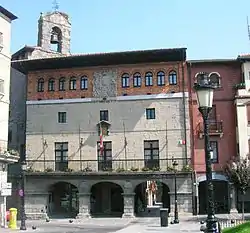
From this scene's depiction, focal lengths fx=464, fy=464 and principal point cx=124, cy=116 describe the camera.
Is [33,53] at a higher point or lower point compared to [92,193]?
higher

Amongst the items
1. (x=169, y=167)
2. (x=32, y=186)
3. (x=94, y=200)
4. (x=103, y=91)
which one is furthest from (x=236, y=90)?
(x=32, y=186)

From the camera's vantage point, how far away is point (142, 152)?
37531mm

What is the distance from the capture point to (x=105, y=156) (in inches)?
1502

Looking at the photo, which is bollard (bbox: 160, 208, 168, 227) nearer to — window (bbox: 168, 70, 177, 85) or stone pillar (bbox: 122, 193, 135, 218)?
stone pillar (bbox: 122, 193, 135, 218)

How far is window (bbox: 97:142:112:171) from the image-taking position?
3781cm

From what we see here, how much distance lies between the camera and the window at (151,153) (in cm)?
3728

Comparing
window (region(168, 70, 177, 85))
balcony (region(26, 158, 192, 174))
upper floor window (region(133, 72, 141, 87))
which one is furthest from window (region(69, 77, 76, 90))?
window (region(168, 70, 177, 85))

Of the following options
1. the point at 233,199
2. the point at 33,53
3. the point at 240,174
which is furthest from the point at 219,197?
the point at 33,53

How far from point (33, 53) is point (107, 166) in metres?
13.9

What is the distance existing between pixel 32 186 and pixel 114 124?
834 centimetres

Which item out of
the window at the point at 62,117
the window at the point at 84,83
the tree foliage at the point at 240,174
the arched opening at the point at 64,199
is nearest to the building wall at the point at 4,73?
the window at the point at 62,117

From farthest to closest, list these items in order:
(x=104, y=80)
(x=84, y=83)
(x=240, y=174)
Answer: (x=84, y=83) → (x=104, y=80) → (x=240, y=174)

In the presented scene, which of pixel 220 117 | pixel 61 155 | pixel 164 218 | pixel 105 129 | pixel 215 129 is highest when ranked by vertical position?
pixel 220 117

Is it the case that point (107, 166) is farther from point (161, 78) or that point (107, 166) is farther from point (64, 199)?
point (161, 78)
